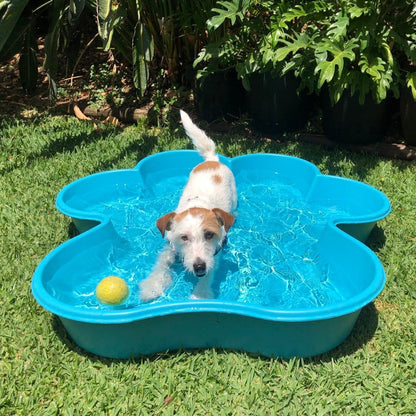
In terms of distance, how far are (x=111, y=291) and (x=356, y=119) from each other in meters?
4.51

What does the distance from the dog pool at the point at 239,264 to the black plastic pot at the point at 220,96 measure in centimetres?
181

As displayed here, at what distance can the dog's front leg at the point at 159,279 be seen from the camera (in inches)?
146

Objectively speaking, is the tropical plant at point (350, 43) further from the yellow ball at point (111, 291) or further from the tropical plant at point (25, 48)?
the tropical plant at point (25, 48)

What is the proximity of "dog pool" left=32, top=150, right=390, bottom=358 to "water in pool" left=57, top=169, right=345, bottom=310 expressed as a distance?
0.04ft

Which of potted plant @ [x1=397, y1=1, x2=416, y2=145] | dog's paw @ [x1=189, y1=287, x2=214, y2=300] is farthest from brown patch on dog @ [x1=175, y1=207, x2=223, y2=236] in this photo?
potted plant @ [x1=397, y1=1, x2=416, y2=145]

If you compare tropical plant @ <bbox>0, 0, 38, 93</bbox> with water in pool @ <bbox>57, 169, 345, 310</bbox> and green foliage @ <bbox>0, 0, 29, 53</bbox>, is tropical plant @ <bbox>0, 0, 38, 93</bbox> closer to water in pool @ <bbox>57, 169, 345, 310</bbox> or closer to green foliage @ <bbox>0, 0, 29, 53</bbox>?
green foliage @ <bbox>0, 0, 29, 53</bbox>

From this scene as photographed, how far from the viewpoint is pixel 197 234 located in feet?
10.7

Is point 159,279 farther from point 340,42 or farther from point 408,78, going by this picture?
point 408,78

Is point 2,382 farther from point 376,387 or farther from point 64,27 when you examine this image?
point 64,27

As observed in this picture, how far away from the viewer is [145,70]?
6215 millimetres

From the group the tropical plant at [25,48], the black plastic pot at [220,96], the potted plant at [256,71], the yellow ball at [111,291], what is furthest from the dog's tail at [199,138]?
the tropical plant at [25,48]

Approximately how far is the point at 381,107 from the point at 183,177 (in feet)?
9.87

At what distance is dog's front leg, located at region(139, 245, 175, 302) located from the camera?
3.71m

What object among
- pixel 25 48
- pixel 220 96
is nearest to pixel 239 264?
pixel 220 96
